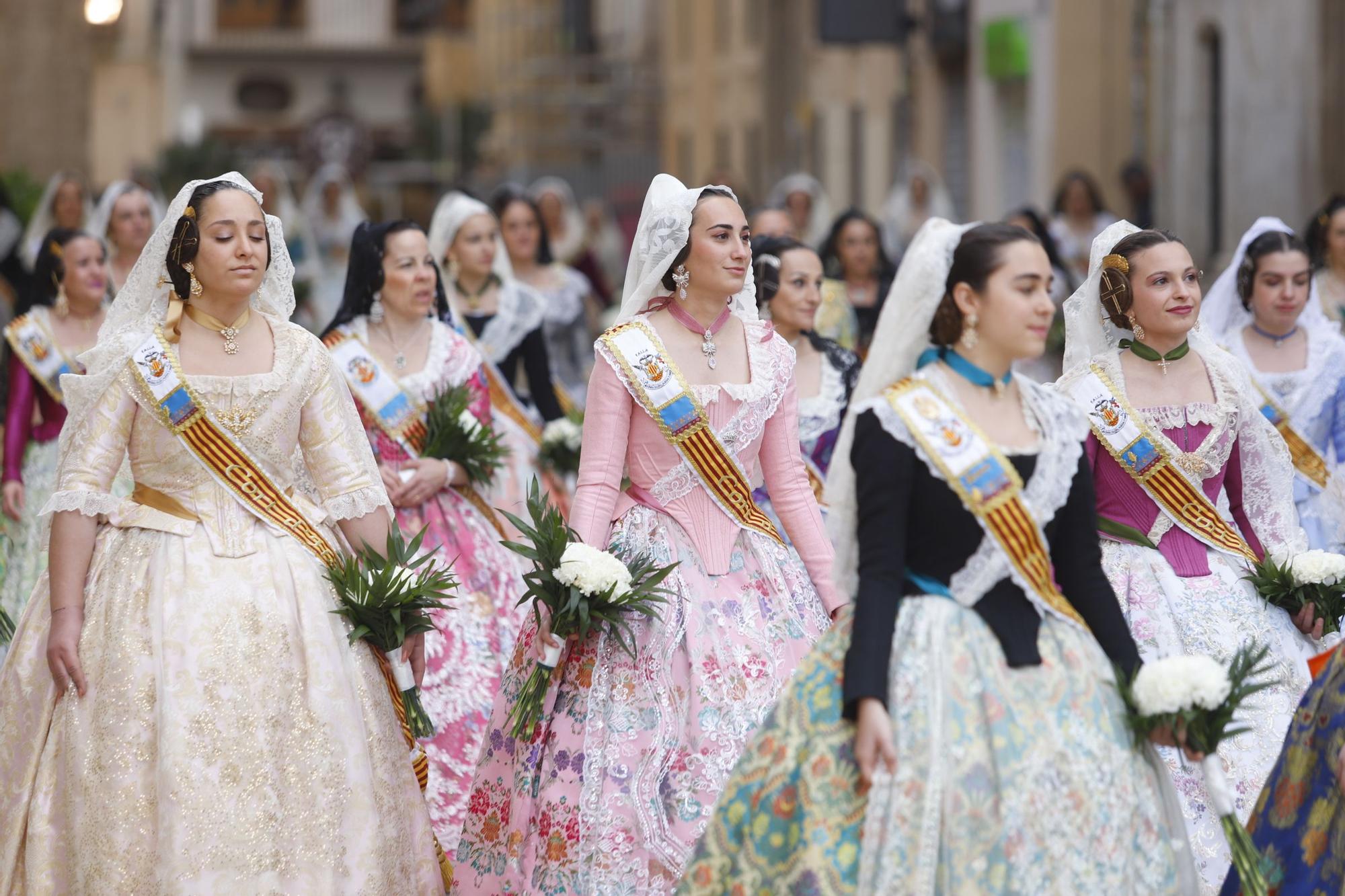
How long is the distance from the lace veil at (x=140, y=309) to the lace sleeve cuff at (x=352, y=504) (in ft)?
1.70

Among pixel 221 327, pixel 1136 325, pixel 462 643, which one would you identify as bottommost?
pixel 462 643

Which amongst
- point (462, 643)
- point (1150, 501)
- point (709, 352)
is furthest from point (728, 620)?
point (462, 643)

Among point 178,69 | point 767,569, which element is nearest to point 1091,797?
point 767,569

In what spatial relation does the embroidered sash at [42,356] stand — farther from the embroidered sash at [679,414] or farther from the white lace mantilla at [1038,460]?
the white lace mantilla at [1038,460]

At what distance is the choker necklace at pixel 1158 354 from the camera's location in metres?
5.99

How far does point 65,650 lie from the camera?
518 cm

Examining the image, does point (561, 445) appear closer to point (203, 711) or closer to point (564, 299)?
point (564, 299)

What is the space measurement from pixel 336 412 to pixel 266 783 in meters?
1.00

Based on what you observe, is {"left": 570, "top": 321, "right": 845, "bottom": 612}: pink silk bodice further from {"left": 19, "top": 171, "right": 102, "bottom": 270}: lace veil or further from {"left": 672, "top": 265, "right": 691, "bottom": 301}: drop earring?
{"left": 19, "top": 171, "right": 102, "bottom": 270}: lace veil

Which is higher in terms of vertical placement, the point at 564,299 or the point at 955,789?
the point at 564,299

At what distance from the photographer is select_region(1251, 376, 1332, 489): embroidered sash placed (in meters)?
7.42

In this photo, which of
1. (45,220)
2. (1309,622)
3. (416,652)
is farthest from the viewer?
(45,220)

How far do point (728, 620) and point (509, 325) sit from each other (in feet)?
13.0

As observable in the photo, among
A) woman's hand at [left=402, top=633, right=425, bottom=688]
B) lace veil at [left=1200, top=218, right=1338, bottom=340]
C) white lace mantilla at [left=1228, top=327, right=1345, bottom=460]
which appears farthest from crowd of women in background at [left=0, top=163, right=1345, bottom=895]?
lace veil at [left=1200, top=218, right=1338, bottom=340]
